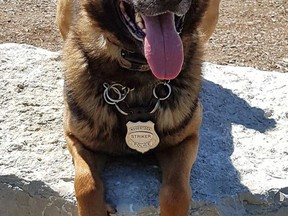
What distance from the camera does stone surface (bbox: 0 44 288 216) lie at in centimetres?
368

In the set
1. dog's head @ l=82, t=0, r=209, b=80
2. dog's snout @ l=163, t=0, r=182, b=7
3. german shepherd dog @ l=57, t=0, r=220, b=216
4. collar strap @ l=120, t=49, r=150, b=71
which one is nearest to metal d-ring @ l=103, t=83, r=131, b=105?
german shepherd dog @ l=57, t=0, r=220, b=216

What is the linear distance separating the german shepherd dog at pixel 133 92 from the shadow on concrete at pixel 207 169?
0.10 metres

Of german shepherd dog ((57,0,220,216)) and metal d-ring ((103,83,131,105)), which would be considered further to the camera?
metal d-ring ((103,83,131,105))

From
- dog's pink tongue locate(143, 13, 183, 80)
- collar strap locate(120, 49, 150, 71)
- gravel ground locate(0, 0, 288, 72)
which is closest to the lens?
dog's pink tongue locate(143, 13, 183, 80)

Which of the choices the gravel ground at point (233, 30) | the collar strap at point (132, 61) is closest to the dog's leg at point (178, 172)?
the collar strap at point (132, 61)

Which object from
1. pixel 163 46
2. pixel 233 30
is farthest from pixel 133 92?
pixel 233 30

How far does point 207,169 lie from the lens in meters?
3.89

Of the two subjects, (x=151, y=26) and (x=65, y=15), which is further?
(x=65, y=15)

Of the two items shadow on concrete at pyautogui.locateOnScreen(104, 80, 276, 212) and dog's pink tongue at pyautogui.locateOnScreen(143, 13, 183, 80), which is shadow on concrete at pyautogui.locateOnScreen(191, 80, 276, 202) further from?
dog's pink tongue at pyautogui.locateOnScreen(143, 13, 183, 80)

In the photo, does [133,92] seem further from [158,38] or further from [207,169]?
[207,169]

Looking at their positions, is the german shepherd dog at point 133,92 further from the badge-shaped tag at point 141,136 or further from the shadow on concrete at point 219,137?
the shadow on concrete at point 219,137

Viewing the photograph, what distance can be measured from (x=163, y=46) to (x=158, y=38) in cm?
5

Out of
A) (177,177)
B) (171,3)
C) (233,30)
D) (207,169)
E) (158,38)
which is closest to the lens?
(171,3)

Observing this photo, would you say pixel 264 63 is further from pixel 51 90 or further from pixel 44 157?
pixel 44 157
